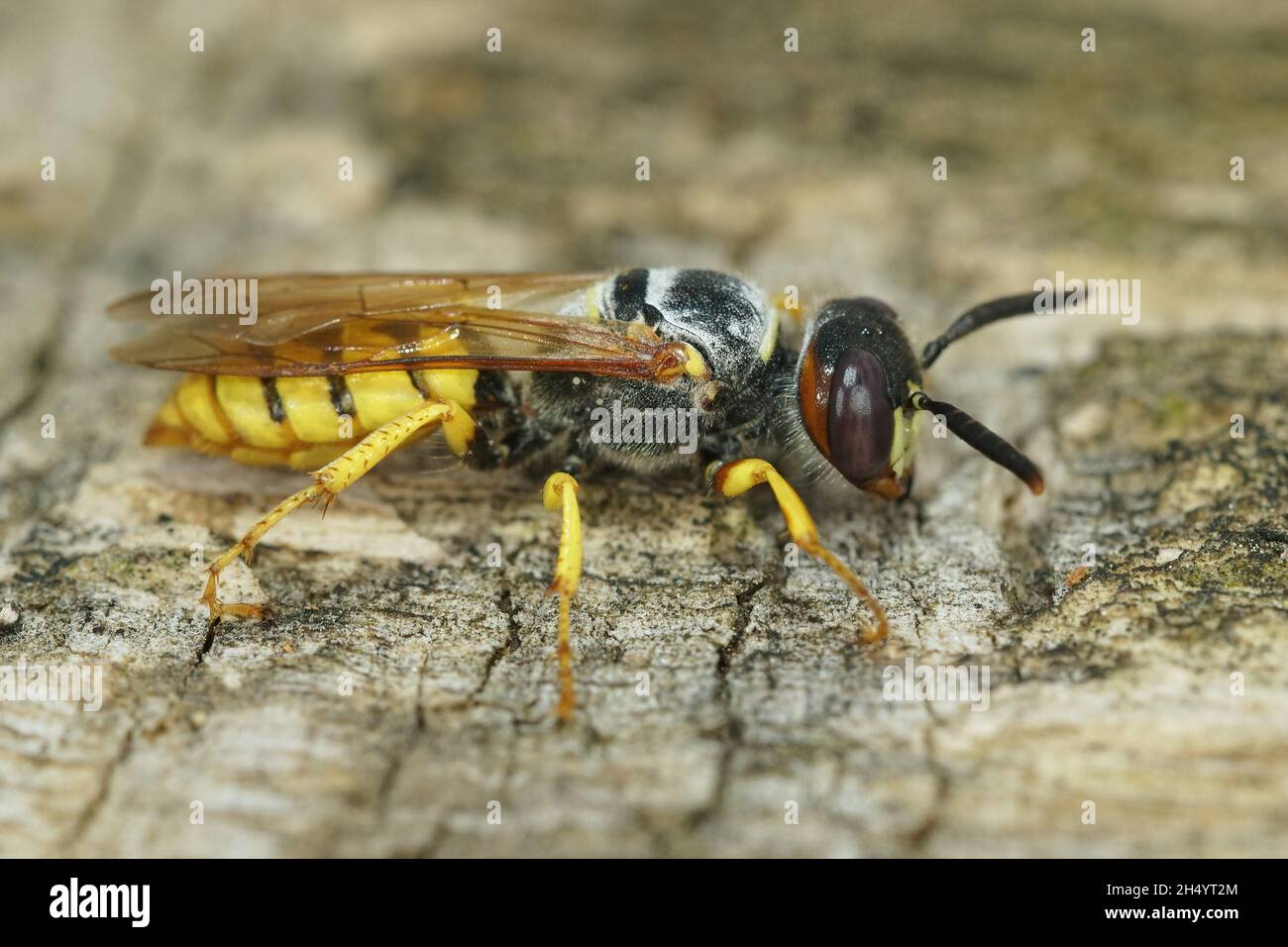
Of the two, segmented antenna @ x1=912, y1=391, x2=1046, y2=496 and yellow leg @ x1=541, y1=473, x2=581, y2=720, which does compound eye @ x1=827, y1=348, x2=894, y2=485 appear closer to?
segmented antenna @ x1=912, y1=391, x2=1046, y2=496

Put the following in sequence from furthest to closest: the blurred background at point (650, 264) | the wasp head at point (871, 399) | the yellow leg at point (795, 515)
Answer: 1. the wasp head at point (871, 399)
2. the yellow leg at point (795, 515)
3. the blurred background at point (650, 264)

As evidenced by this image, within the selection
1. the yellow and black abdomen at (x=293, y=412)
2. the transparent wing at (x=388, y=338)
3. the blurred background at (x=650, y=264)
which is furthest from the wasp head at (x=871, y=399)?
the yellow and black abdomen at (x=293, y=412)

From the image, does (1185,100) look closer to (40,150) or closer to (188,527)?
(188,527)

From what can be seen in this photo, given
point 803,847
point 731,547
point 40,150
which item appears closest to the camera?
point 803,847

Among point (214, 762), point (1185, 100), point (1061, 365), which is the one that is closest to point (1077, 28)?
point (1185, 100)

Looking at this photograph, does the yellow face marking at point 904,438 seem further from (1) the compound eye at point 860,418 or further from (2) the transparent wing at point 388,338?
(2) the transparent wing at point 388,338

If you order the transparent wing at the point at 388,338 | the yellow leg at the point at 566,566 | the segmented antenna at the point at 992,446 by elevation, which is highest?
the transparent wing at the point at 388,338

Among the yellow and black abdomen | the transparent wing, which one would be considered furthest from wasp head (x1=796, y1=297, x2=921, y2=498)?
the yellow and black abdomen
